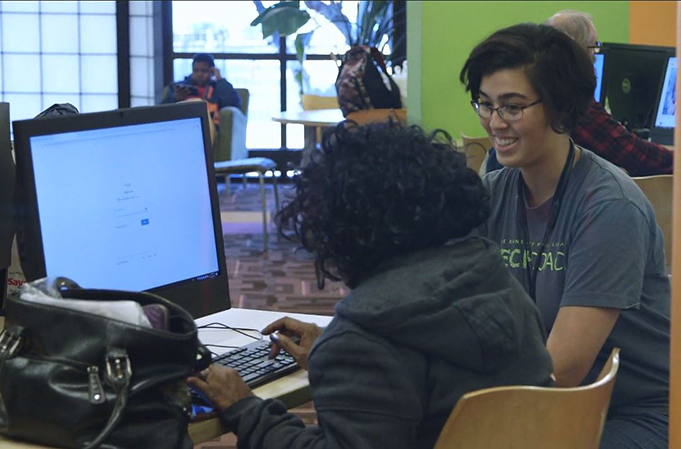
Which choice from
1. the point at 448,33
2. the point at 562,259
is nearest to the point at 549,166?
the point at 562,259

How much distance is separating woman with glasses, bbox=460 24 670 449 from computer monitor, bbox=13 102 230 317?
1.77 ft

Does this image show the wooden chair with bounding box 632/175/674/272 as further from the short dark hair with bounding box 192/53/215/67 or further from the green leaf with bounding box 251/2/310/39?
the short dark hair with bounding box 192/53/215/67

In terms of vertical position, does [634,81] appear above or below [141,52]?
below

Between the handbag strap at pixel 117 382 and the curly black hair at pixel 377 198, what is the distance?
28cm

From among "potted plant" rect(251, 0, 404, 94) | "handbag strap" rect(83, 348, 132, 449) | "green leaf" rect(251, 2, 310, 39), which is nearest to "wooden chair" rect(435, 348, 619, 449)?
"handbag strap" rect(83, 348, 132, 449)

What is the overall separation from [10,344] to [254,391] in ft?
1.42

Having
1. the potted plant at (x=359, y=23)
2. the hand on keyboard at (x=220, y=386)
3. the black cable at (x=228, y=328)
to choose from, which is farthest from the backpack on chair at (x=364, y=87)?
the hand on keyboard at (x=220, y=386)

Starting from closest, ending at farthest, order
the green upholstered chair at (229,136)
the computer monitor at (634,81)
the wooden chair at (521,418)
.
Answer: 1. the wooden chair at (521,418)
2. the computer monitor at (634,81)
3. the green upholstered chair at (229,136)

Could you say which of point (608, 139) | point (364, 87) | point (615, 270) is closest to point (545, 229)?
point (615, 270)

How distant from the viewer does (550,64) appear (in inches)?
71.2

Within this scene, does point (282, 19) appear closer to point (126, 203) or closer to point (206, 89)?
point (206, 89)

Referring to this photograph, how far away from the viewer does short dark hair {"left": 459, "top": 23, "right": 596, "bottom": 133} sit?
5.91 ft

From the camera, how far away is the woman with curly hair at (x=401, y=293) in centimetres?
118

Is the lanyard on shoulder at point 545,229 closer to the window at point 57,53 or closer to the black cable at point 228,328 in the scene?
the black cable at point 228,328
